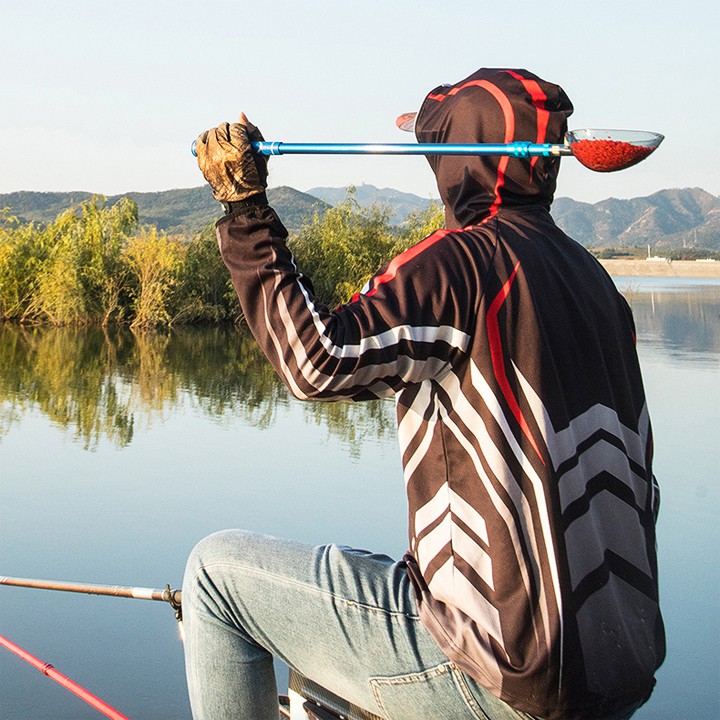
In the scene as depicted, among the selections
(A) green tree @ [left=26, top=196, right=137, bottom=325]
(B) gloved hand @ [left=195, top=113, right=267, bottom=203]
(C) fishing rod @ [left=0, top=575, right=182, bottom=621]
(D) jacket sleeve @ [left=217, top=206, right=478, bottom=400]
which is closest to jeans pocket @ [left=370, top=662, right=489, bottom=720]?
(D) jacket sleeve @ [left=217, top=206, right=478, bottom=400]

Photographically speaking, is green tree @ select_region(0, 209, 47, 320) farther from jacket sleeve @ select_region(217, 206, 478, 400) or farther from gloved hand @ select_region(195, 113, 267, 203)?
jacket sleeve @ select_region(217, 206, 478, 400)

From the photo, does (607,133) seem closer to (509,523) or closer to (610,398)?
(610,398)

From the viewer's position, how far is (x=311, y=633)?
4.45 feet

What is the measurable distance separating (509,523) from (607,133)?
571 mm

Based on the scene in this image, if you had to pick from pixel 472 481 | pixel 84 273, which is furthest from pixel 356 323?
pixel 84 273

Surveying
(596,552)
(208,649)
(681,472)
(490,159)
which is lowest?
(681,472)

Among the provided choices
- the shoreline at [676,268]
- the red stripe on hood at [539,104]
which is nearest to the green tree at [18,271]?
the red stripe on hood at [539,104]

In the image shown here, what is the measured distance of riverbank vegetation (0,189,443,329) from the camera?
1770 centimetres

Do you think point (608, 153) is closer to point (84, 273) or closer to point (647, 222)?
point (84, 273)

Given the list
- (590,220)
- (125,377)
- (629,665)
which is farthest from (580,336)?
(590,220)

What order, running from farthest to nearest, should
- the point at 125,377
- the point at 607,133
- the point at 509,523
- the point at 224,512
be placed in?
1. the point at 125,377
2. the point at 224,512
3. the point at 607,133
4. the point at 509,523

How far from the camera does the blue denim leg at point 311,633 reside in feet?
4.26

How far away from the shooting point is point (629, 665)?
1.28 m

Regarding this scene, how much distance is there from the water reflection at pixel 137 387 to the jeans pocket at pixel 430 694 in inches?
241
